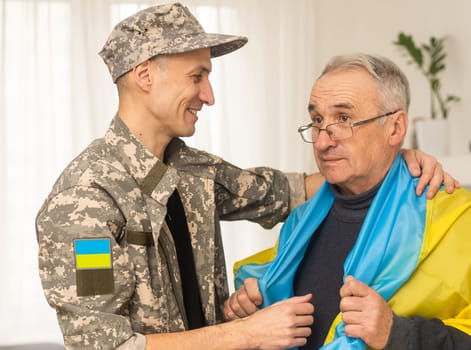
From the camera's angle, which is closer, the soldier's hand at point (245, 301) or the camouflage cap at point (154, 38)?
the camouflage cap at point (154, 38)

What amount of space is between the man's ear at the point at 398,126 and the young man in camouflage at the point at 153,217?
0.23 feet

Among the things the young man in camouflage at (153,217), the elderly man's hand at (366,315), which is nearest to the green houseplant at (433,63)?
the young man in camouflage at (153,217)

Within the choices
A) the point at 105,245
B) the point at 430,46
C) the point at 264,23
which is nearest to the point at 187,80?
the point at 105,245

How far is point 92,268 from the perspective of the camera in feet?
5.81

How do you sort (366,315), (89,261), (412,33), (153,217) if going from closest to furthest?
(366,315)
(89,261)
(153,217)
(412,33)

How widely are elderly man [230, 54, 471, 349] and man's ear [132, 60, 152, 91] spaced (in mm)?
427

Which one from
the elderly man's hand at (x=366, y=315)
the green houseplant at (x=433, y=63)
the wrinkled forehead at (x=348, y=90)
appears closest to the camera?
the elderly man's hand at (x=366, y=315)

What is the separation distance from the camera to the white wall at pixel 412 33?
4203 mm

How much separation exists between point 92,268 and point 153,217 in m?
0.21

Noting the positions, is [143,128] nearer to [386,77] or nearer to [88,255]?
[88,255]

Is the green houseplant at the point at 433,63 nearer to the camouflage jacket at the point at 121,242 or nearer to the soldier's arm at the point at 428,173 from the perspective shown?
the soldier's arm at the point at 428,173

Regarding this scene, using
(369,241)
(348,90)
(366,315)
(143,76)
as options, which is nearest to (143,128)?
(143,76)

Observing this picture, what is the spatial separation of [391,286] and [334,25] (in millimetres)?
3631

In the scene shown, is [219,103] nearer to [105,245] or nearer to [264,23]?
[264,23]
